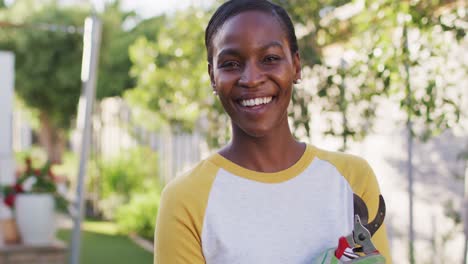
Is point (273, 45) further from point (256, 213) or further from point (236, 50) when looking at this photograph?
point (256, 213)

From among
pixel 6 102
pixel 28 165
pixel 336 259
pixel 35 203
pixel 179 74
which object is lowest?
pixel 35 203

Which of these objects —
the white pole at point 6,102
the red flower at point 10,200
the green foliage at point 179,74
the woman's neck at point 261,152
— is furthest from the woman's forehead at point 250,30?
the white pole at point 6,102

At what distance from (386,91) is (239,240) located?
210 centimetres

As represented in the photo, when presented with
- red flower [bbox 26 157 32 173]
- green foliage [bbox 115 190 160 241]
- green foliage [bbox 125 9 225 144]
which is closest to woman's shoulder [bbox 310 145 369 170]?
green foliage [bbox 125 9 225 144]

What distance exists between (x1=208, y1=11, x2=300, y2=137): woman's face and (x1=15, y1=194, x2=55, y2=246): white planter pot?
575 centimetres

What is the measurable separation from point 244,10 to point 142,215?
8937mm

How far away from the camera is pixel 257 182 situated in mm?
1286

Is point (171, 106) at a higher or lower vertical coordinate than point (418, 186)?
higher

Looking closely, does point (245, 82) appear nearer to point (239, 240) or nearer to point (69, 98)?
point (239, 240)

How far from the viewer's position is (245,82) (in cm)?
127

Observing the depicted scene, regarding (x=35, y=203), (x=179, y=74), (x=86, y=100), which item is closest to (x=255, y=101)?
(x=179, y=74)

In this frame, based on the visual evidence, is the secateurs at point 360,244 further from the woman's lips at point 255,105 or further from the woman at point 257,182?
the woman's lips at point 255,105

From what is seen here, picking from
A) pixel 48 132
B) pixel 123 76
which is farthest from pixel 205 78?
pixel 48 132

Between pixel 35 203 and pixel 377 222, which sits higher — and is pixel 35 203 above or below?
below
